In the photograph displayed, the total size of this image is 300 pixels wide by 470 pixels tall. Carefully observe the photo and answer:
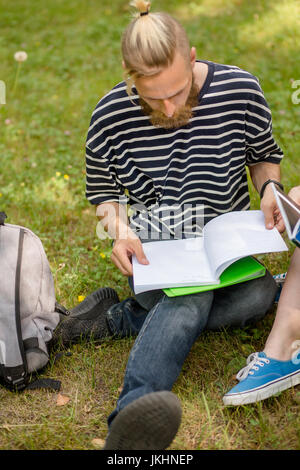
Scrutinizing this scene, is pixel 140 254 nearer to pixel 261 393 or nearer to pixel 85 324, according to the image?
pixel 85 324

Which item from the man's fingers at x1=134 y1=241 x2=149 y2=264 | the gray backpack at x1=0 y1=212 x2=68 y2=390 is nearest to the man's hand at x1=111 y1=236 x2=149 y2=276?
the man's fingers at x1=134 y1=241 x2=149 y2=264

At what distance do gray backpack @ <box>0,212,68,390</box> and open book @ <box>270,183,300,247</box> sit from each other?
879mm

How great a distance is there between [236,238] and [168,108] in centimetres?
45

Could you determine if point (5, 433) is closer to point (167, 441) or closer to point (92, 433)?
point (92, 433)

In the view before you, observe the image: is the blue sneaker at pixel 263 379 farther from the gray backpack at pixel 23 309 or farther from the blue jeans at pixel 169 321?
the gray backpack at pixel 23 309

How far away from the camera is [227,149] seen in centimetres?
181

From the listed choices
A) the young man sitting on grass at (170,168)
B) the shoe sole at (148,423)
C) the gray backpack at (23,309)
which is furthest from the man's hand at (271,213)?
the gray backpack at (23,309)

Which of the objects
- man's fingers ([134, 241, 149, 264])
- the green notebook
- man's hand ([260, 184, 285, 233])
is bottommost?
the green notebook

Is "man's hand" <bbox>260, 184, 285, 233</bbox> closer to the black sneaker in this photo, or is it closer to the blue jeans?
the blue jeans


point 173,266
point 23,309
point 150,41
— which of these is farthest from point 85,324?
point 150,41

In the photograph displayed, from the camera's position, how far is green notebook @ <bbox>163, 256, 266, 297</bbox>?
1.65 metres

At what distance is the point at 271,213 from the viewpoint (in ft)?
5.64

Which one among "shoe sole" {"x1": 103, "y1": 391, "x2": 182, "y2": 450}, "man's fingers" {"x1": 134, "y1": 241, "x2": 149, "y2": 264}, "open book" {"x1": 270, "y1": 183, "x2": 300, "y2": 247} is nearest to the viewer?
"shoe sole" {"x1": 103, "y1": 391, "x2": 182, "y2": 450}

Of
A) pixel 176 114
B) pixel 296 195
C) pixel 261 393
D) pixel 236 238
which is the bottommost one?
pixel 261 393
